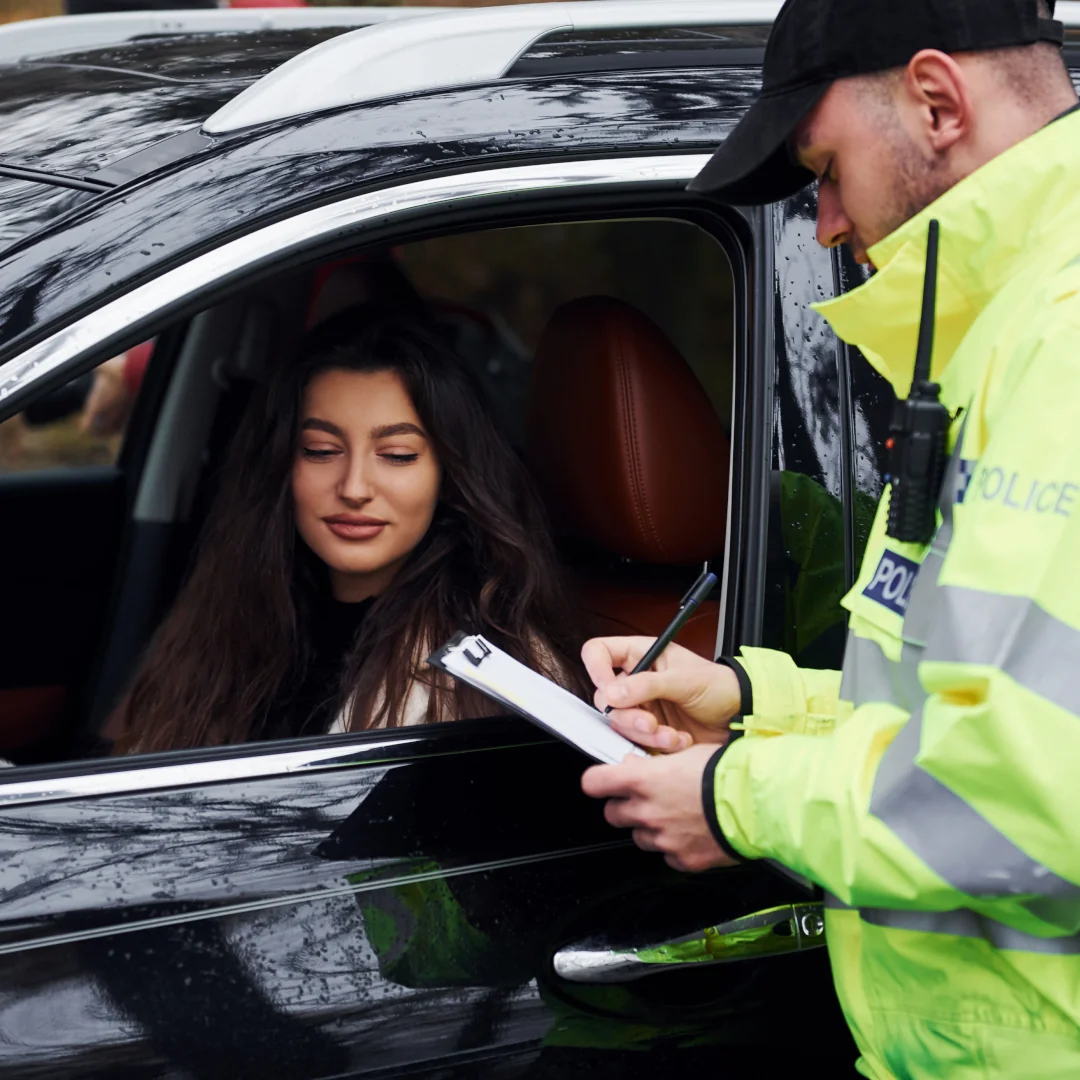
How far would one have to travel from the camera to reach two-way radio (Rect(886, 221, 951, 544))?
1144 millimetres

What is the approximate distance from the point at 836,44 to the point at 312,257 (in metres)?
0.53

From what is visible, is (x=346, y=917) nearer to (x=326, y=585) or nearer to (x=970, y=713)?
(x=970, y=713)

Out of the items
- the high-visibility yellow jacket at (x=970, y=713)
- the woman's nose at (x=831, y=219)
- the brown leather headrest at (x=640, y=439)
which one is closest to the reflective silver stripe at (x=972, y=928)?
the high-visibility yellow jacket at (x=970, y=713)

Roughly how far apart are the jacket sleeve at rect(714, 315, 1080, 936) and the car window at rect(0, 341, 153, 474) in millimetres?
1632

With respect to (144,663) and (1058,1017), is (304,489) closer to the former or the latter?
(144,663)

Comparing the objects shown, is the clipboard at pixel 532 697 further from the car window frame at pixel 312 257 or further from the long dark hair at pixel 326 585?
the long dark hair at pixel 326 585

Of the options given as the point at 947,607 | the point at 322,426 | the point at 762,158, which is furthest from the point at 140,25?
the point at 947,607

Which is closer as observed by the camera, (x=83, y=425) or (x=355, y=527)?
(x=355, y=527)

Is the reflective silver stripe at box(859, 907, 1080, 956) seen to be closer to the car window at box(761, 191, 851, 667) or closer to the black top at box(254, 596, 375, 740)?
the car window at box(761, 191, 851, 667)

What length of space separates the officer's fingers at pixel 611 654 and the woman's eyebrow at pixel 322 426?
0.59 metres

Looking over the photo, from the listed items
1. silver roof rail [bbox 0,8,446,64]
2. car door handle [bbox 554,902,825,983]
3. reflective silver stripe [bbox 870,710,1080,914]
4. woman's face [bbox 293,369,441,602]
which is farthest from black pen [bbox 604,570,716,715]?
silver roof rail [bbox 0,8,446,64]

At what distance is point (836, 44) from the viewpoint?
4.12 feet

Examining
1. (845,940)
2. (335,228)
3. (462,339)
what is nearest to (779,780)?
(845,940)

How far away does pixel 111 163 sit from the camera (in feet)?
4.86
